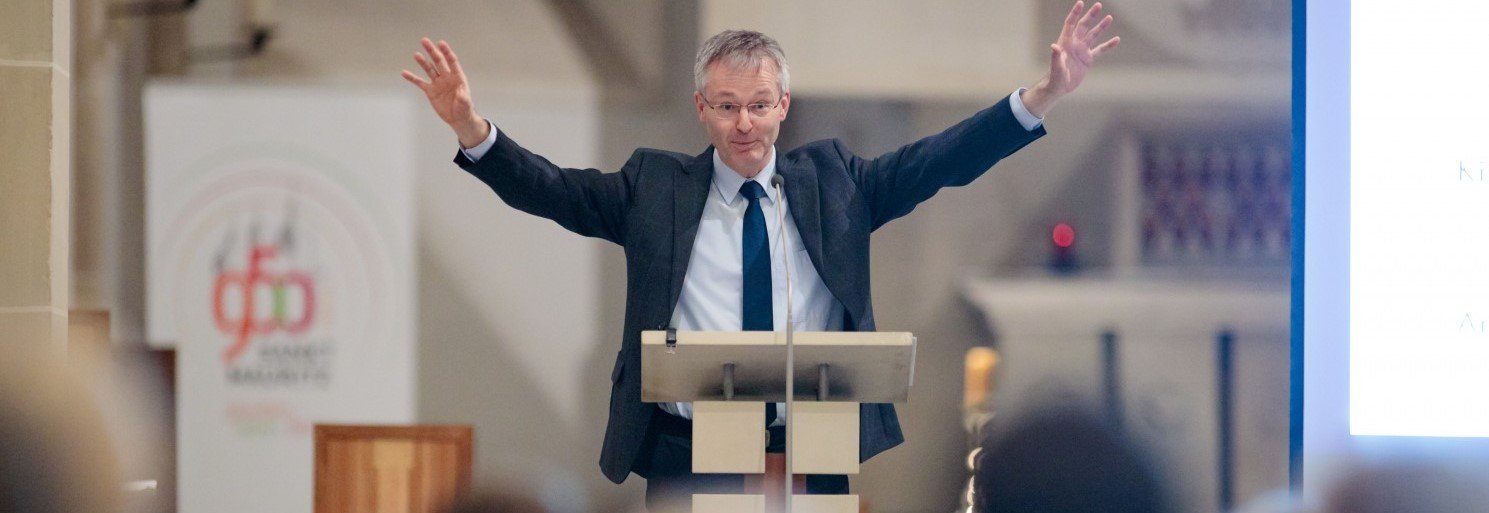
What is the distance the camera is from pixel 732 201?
328 cm

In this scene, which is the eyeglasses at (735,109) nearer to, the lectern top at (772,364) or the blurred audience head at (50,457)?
the lectern top at (772,364)

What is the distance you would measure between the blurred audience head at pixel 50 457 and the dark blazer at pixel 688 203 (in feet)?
4.80

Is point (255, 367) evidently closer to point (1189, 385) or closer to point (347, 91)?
point (347, 91)

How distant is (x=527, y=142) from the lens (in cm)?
537

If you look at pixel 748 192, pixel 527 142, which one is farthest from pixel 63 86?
pixel 748 192

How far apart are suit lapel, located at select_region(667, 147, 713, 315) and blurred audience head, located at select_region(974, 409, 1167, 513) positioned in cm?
155

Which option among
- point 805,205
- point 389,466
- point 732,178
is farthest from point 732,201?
point 389,466

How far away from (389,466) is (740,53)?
1.92m

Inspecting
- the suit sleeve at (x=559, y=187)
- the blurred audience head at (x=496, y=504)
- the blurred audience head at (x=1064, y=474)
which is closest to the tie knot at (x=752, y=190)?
the suit sleeve at (x=559, y=187)

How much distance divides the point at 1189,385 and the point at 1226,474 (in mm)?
Answer: 331

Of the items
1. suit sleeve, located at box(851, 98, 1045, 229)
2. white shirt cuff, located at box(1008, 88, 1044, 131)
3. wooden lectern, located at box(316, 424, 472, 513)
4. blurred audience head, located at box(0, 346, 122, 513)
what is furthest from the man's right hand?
wooden lectern, located at box(316, 424, 472, 513)

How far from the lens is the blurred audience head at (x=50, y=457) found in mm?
1499

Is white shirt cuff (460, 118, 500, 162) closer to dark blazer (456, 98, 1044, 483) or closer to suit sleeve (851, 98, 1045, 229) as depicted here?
dark blazer (456, 98, 1044, 483)

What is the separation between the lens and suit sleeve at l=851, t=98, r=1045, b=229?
3254 mm
